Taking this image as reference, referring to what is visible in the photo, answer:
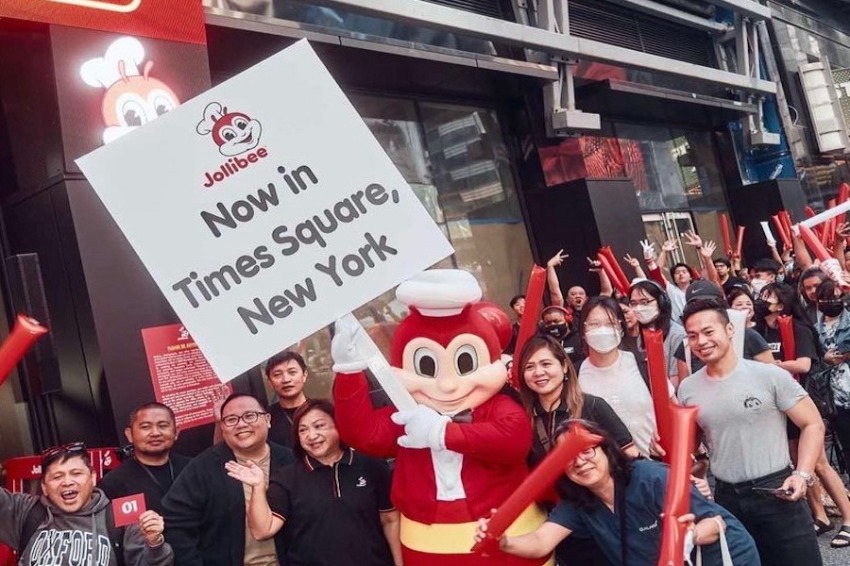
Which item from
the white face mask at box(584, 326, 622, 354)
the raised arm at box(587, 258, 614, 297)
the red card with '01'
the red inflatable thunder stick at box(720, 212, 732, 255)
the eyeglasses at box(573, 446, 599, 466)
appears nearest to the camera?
the eyeglasses at box(573, 446, 599, 466)

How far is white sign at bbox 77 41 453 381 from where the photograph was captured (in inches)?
95.5

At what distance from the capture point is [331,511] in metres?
2.77

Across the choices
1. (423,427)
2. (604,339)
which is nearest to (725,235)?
(604,339)

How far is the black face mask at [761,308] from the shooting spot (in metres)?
4.95

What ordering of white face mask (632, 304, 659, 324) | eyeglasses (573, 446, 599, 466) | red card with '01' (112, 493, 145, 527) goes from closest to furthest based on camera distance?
1. eyeglasses (573, 446, 599, 466)
2. red card with '01' (112, 493, 145, 527)
3. white face mask (632, 304, 659, 324)

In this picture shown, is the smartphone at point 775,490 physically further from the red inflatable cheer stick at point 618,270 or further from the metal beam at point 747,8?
the metal beam at point 747,8

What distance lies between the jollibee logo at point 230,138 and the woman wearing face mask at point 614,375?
1.70 metres

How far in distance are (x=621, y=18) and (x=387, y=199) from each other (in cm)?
947

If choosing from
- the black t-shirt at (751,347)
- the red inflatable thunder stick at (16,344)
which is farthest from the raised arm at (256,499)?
the black t-shirt at (751,347)

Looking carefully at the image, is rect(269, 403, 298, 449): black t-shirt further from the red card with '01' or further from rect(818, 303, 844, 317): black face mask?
rect(818, 303, 844, 317): black face mask

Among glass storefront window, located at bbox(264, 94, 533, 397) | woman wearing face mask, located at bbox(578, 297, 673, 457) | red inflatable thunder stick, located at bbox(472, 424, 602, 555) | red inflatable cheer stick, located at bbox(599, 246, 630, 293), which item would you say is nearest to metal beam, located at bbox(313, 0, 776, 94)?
glass storefront window, located at bbox(264, 94, 533, 397)

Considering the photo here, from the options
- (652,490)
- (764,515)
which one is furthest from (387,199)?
→ (764,515)

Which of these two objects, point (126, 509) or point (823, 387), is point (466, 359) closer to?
point (126, 509)

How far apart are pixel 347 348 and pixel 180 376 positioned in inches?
92.9
